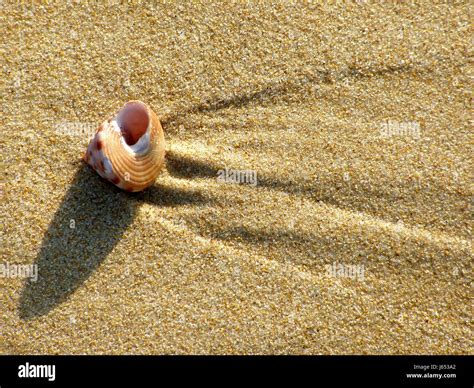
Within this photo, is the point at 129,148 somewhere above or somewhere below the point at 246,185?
above

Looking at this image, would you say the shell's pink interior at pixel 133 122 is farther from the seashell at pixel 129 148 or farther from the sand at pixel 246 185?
the sand at pixel 246 185

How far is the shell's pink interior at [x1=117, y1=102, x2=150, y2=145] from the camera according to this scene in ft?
10.7

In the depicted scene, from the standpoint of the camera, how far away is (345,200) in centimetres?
341

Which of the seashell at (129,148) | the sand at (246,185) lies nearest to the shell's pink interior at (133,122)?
the seashell at (129,148)

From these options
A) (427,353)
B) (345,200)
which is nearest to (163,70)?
(345,200)

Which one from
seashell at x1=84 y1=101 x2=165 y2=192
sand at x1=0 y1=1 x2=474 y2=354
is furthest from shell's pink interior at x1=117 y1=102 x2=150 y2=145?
sand at x1=0 y1=1 x2=474 y2=354

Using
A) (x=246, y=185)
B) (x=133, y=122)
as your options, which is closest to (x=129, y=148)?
(x=133, y=122)

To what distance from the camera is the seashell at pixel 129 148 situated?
10.4ft

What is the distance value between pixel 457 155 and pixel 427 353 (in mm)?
1239

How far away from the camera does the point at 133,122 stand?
3.26 meters

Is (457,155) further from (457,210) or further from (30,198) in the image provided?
(30,198)

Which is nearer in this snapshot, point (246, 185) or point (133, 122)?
point (133, 122)

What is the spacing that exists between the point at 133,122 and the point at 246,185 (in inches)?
31.2

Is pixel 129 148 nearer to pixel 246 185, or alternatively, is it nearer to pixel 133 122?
pixel 133 122
